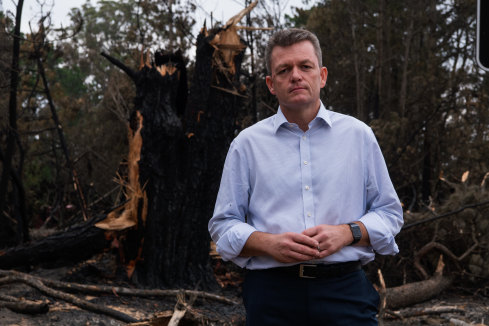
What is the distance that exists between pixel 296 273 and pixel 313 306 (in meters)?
0.13

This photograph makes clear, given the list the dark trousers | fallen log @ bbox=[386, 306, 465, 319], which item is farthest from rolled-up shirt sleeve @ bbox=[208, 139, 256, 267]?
fallen log @ bbox=[386, 306, 465, 319]

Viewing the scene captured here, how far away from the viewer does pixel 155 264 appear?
6.59 metres

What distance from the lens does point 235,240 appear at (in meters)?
2.06

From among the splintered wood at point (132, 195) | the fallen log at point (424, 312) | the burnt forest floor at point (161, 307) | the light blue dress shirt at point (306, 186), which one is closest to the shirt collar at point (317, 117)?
the light blue dress shirt at point (306, 186)

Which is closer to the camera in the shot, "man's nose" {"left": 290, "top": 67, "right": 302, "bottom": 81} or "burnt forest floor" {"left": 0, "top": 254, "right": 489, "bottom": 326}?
"man's nose" {"left": 290, "top": 67, "right": 302, "bottom": 81}

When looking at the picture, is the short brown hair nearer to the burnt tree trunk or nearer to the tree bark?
the burnt tree trunk

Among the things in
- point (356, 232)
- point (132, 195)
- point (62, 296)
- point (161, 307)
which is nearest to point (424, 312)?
point (161, 307)

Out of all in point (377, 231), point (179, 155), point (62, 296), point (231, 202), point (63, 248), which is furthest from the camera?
point (179, 155)

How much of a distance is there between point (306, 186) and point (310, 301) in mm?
403

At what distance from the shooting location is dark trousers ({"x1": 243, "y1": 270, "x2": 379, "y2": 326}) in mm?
1986

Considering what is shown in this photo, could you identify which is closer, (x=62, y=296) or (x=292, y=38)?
(x=292, y=38)

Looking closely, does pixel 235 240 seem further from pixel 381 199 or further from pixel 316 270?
pixel 381 199

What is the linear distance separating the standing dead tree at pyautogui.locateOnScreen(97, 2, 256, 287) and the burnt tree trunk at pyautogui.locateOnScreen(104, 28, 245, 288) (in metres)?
0.01

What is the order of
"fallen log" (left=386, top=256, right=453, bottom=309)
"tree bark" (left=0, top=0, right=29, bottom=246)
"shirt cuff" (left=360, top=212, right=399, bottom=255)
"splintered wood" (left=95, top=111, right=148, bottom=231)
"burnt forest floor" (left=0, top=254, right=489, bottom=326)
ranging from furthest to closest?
"tree bark" (left=0, top=0, right=29, bottom=246)
"splintered wood" (left=95, top=111, right=148, bottom=231)
"fallen log" (left=386, top=256, right=453, bottom=309)
"burnt forest floor" (left=0, top=254, right=489, bottom=326)
"shirt cuff" (left=360, top=212, right=399, bottom=255)
